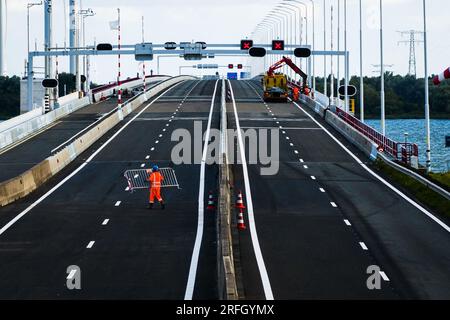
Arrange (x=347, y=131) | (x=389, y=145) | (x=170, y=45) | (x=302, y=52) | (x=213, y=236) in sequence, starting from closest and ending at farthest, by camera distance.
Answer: (x=213, y=236)
(x=389, y=145)
(x=347, y=131)
(x=302, y=52)
(x=170, y=45)

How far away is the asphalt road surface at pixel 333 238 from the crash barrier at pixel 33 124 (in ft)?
54.0

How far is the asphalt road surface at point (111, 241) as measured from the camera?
2245 centimetres

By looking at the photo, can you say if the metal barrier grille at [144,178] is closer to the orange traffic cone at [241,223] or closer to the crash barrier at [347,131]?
the orange traffic cone at [241,223]

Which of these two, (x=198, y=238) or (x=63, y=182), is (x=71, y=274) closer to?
(x=198, y=238)

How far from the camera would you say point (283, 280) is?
23.5m

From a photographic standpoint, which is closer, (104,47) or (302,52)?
(302,52)

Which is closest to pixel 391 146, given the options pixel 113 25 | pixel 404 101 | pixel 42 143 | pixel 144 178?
pixel 144 178

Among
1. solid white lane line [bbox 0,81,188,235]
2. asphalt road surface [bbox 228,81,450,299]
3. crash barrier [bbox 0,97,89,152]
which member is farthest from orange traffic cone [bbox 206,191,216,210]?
crash barrier [bbox 0,97,89,152]

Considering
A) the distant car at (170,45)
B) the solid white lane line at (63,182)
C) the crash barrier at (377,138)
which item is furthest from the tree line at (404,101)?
the solid white lane line at (63,182)

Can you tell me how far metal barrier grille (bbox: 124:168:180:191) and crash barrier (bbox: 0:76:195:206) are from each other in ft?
10.9

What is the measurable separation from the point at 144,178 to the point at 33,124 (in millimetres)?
22741

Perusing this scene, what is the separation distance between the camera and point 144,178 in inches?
1668

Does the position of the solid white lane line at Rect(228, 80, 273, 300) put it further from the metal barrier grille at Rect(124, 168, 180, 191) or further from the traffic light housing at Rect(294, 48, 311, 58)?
the traffic light housing at Rect(294, 48, 311, 58)
